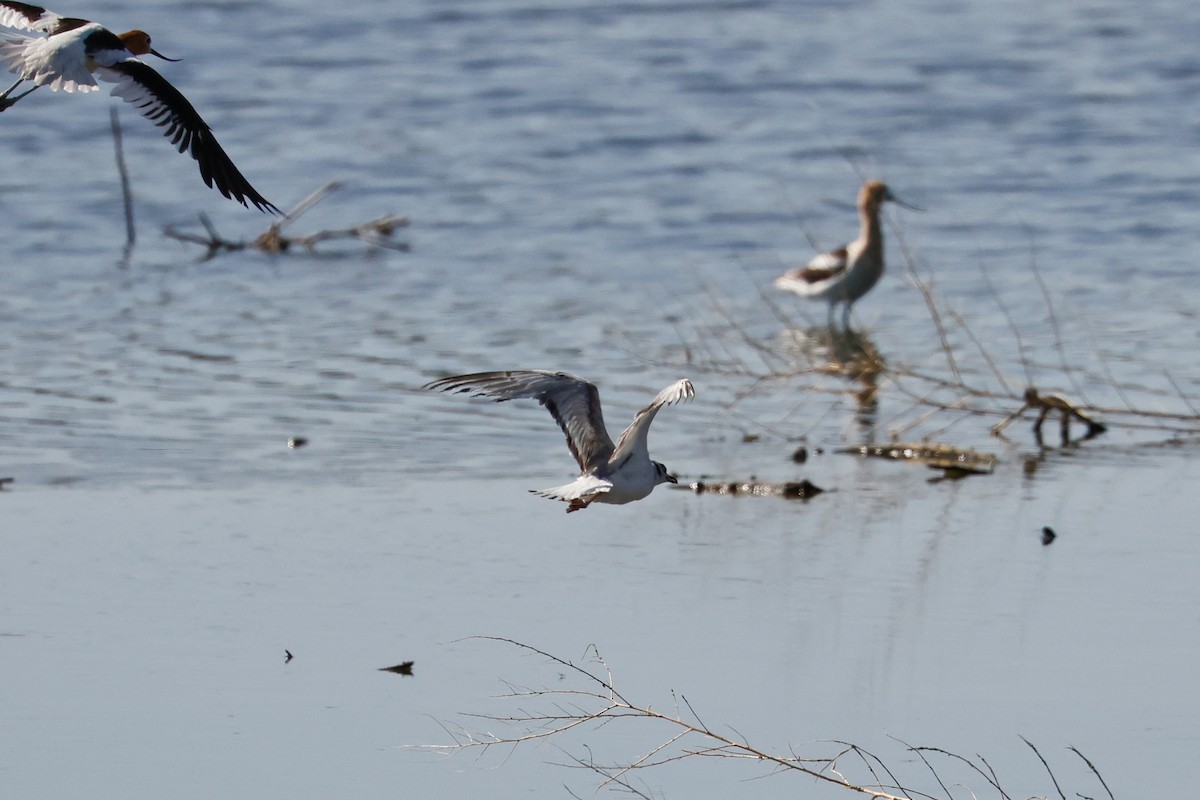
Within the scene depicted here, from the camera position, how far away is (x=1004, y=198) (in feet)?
47.8

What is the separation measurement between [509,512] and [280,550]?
0.91 meters

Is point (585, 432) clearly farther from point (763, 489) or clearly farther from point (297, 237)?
point (297, 237)

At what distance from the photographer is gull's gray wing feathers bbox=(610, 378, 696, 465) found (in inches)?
214

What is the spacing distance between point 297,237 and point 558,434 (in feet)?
17.0

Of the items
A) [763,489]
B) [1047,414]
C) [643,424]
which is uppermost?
[643,424]

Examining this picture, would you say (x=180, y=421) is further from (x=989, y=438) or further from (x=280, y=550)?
(x=989, y=438)

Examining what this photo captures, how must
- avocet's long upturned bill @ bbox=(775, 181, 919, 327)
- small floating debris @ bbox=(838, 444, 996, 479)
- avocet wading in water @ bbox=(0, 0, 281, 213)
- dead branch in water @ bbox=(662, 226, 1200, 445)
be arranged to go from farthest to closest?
avocet's long upturned bill @ bbox=(775, 181, 919, 327) → dead branch in water @ bbox=(662, 226, 1200, 445) → small floating debris @ bbox=(838, 444, 996, 479) → avocet wading in water @ bbox=(0, 0, 281, 213)

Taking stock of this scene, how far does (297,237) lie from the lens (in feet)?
44.2

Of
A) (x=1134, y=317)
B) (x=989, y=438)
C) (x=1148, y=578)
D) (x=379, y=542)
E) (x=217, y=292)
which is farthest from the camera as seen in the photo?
(x=217, y=292)

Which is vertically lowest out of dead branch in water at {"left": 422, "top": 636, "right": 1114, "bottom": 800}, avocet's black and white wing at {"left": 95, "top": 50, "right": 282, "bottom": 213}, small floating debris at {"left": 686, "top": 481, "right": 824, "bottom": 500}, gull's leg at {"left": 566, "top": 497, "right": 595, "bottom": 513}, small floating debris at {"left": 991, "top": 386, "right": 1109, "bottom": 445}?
small floating debris at {"left": 991, "top": 386, "right": 1109, "bottom": 445}

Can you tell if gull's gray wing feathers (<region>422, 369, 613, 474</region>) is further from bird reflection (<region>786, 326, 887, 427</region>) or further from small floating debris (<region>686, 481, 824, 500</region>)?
bird reflection (<region>786, 326, 887, 427</region>)

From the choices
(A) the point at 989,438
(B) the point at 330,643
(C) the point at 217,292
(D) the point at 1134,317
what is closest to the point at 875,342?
(D) the point at 1134,317

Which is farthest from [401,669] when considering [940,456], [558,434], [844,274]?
[844,274]

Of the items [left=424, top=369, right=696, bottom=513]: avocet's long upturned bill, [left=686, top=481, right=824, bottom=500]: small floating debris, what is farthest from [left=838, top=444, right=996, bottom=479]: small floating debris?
[left=424, top=369, right=696, bottom=513]: avocet's long upturned bill
